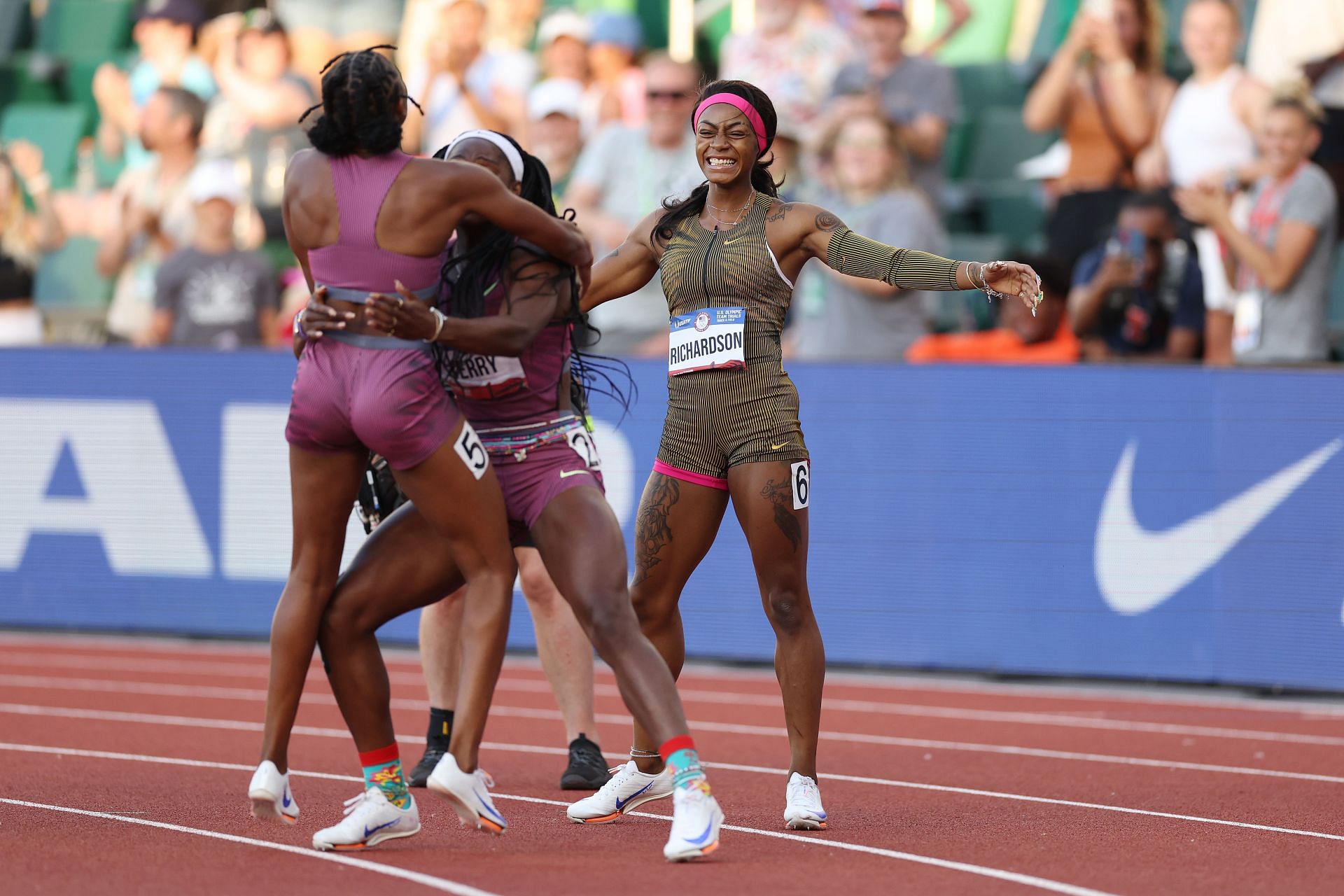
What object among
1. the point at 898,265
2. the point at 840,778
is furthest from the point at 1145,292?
the point at 898,265

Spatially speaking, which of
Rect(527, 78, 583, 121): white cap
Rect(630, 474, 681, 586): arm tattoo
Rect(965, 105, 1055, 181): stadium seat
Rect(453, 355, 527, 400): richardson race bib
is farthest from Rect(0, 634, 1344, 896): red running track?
Rect(965, 105, 1055, 181): stadium seat

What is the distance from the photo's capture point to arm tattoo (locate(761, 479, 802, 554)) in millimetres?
6035

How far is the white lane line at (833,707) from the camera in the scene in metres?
8.46

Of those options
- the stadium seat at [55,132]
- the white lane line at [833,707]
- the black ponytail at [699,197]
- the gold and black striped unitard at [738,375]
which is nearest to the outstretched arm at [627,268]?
the black ponytail at [699,197]

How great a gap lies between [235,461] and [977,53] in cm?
638

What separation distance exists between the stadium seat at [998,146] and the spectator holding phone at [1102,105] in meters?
1.22

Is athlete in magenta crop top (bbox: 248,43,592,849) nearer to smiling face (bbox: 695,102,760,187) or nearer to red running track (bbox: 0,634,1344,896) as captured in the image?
red running track (bbox: 0,634,1344,896)

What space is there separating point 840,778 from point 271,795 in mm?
2735

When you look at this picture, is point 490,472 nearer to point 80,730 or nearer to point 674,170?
point 80,730

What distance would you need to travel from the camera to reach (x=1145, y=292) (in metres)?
10.4

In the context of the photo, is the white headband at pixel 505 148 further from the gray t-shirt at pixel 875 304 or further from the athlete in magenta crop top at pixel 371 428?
the gray t-shirt at pixel 875 304

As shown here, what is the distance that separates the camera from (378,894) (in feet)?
16.1

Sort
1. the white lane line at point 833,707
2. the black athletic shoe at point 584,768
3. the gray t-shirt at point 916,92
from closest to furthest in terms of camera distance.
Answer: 1. the black athletic shoe at point 584,768
2. the white lane line at point 833,707
3. the gray t-shirt at point 916,92

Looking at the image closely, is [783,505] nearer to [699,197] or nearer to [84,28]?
[699,197]
